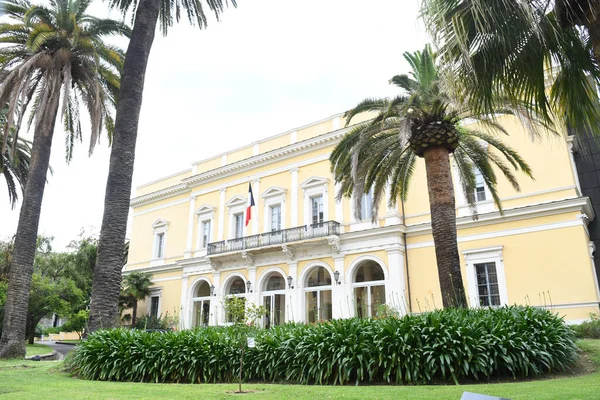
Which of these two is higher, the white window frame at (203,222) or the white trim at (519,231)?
the white window frame at (203,222)

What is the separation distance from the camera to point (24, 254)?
14.4 meters

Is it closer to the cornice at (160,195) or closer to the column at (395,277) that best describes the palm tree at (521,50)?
the column at (395,277)

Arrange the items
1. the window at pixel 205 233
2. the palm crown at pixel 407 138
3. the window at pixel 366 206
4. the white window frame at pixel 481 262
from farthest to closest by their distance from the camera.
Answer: the window at pixel 205 233 → the window at pixel 366 206 → the white window frame at pixel 481 262 → the palm crown at pixel 407 138

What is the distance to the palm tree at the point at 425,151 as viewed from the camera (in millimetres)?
11477

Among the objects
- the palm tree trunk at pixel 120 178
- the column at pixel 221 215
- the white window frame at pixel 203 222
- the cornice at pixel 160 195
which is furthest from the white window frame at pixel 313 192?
the palm tree trunk at pixel 120 178

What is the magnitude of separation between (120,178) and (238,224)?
58.0ft

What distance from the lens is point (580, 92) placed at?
678cm

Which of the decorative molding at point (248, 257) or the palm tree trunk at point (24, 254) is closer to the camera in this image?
the palm tree trunk at point (24, 254)

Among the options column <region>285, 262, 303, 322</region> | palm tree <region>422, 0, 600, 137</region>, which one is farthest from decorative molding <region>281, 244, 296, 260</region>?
palm tree <region>422, 0, 600, 137</region>

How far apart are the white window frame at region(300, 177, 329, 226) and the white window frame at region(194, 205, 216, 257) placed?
7.48 meters

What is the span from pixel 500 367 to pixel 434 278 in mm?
13492

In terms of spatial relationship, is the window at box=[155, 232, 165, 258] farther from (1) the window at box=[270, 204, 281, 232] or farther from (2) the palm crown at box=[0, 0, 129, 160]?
(2) the palm crown at box=[0, 0, 129, 160]

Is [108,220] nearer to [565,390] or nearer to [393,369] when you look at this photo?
[393,369]

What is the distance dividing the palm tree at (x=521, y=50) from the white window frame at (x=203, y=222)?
24.6 m
